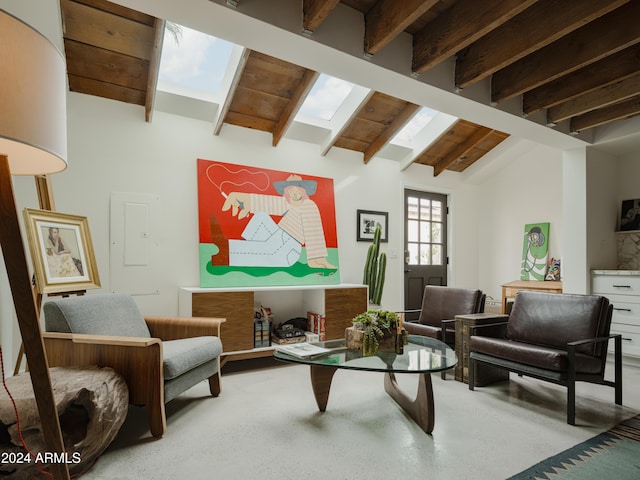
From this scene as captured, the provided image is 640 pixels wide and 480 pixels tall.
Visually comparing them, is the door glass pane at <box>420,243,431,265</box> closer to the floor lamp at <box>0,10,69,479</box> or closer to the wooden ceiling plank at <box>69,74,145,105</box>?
the wooden ceiling plank at <box>69,74,145,105</box>

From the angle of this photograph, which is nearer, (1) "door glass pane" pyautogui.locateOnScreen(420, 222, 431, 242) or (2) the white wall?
(2) the white wall

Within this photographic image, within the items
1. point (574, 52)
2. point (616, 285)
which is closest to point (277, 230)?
point (574, 52)

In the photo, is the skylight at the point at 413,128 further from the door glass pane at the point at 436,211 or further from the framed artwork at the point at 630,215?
the framed artwork at the point at 630,215

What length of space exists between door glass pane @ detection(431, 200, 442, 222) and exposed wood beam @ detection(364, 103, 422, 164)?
56.5 inches

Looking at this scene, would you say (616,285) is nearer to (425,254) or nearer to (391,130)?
(425,254)

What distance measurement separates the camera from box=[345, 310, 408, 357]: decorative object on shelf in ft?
8.11

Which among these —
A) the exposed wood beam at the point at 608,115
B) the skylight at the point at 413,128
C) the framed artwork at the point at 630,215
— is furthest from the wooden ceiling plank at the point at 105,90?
the framed artwork at the point at 630,215

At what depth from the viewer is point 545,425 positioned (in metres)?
2.32

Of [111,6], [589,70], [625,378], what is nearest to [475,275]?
[625,378]

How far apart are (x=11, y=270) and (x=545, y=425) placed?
280 centimetres

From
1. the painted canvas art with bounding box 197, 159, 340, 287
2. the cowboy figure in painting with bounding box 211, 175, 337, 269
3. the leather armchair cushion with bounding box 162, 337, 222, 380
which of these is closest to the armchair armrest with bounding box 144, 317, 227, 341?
the leather armchair cushion with bounding box 162, 337, 222, 380

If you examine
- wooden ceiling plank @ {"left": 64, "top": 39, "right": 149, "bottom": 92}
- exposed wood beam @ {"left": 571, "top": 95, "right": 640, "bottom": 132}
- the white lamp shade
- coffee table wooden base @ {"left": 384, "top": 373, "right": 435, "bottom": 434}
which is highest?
wooden ceiling plank @ {"left": 64, "top": 39, "right": 149, "bottom": 92}

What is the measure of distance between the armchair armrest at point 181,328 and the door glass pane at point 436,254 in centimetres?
367

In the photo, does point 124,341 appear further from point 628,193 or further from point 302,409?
point 628,193
